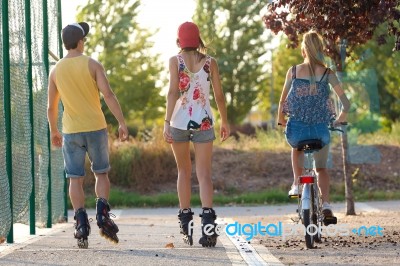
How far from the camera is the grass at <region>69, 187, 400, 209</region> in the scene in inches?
869

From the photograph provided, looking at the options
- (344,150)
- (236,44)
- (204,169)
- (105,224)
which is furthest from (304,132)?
(236,44)

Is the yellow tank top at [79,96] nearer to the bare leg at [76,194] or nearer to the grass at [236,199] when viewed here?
the bare leg at [76,194]

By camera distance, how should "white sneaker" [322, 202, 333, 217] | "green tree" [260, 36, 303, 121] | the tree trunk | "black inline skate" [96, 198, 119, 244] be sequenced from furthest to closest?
"green tree" [260, 36, 303, 121] < the tree trunk < "white sneaker" [322, 202, 333, 217] < "black inline skate" [96, 198, 119, 244]

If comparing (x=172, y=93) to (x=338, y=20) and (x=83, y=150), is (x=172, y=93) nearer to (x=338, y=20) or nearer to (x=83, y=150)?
(x=83, y=150)

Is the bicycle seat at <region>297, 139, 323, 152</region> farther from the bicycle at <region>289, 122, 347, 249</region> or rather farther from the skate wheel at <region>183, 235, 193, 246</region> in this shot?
the skate wheel at <region>183, 235, 193, 246</region>

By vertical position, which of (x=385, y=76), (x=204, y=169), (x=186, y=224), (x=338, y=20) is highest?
(x=385, y=76)

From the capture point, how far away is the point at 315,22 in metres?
12.8

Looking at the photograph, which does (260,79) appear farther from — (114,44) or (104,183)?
(104,183)

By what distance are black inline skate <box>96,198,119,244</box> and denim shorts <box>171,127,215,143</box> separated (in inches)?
33.1

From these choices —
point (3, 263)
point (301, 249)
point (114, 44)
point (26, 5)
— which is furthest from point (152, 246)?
point (114, 44)

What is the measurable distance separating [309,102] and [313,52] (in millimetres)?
492

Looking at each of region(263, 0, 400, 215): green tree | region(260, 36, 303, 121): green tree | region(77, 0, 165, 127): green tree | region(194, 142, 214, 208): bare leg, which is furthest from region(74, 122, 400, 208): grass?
region(260, 36, 303, 121): green tree

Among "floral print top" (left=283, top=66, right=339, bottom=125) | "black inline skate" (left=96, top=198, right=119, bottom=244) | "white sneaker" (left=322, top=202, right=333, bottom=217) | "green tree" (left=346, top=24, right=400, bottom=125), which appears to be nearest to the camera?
"black inline skate" (left=96, top=198, right=119, bottom=244)

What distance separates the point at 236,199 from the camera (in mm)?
22344
